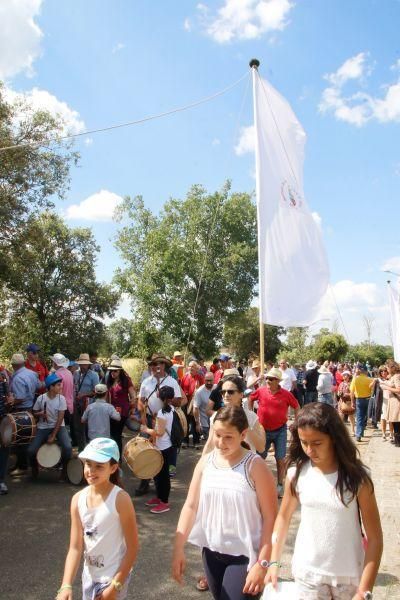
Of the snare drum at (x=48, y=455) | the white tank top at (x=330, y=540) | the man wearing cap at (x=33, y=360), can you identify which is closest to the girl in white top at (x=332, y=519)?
the white tank top at (x=330, y=540)

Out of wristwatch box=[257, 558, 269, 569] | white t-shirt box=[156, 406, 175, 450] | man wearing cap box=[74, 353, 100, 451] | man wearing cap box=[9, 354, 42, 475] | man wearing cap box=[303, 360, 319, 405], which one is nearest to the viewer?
wristwatch box=[257, 558, 269, 569]

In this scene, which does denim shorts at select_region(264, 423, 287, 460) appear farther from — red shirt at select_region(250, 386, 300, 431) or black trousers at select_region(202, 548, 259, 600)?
black trousers at select_region(202, 548, 259, 600)

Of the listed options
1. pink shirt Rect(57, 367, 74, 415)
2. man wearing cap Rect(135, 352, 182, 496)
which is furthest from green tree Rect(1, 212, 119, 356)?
man wearing cap Rect(135, 352, 182, 496)

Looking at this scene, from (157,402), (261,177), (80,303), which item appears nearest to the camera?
(261,177)

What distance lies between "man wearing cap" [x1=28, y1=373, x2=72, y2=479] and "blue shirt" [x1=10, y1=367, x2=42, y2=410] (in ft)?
1.51

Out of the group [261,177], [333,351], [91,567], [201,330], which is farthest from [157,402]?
[333,351]

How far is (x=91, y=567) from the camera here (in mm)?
2707

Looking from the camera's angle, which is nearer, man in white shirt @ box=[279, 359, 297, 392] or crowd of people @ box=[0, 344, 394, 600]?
crowd of people @ box=[0, 344, 394, 600]

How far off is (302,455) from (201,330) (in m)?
34.6

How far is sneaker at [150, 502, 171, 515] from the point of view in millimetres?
6008

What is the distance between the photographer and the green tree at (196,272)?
36750mm

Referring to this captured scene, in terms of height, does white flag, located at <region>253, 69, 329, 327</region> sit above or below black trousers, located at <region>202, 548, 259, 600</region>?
above

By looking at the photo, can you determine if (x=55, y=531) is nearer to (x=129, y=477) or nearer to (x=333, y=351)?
(x=129, y=477)

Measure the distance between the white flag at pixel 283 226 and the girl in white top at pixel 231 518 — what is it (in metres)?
2.69
